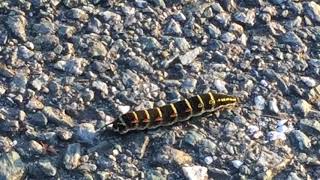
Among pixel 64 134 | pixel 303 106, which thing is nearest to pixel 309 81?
pixel 303 106

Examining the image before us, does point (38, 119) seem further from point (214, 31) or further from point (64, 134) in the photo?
point (214, 31)

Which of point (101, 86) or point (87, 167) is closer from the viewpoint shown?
point (87, 167)

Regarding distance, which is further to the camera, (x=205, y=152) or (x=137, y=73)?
(x=137, y=73)

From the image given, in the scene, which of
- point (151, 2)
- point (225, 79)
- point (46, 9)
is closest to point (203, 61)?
point (225, 79)

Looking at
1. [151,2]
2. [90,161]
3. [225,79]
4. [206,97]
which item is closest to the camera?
[90,161]

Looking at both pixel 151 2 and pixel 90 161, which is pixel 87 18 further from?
pixel 90 161

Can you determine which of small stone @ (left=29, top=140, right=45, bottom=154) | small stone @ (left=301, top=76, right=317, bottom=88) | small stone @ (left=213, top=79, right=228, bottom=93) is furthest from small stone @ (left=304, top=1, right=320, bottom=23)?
small stone @ (left=29, top=140, right=45, bottom=154)

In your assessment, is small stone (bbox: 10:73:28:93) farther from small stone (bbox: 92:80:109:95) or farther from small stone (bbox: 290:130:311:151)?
small stone (bbox: 290:130:311:151)
